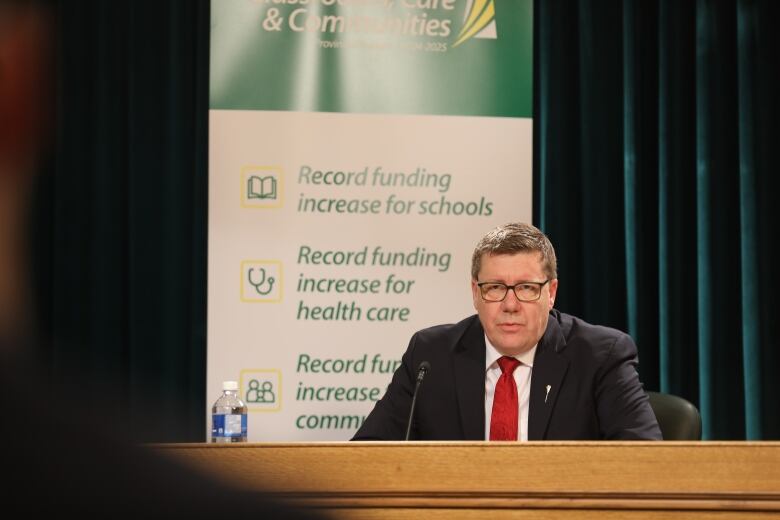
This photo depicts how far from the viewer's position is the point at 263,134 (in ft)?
12.6

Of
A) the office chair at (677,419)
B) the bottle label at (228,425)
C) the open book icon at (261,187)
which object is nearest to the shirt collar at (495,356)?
the office chair at (677,419)

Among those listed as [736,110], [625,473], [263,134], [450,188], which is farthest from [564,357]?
[736,110]

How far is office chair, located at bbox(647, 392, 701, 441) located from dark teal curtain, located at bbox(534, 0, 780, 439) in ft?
5.07

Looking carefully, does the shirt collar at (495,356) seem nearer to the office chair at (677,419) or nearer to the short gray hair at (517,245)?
the short gray hair at (517,245)

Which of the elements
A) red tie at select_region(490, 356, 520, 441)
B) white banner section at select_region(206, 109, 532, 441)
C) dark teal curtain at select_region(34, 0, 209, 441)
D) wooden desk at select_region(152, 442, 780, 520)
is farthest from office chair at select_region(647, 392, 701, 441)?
dark teal curtain at select_region(34, 0, 209, 441)

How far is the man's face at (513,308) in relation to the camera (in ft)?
8.53

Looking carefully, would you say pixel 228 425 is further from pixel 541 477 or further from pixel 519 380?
pixel 541 477

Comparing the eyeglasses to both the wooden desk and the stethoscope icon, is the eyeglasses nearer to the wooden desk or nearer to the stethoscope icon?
the wooden desk

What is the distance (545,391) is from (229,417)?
60.1 inches

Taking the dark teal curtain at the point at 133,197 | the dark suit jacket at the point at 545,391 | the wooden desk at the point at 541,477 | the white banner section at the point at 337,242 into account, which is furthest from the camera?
the dark teal curtain at the point at 133,197

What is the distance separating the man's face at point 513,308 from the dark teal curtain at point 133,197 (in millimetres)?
1875

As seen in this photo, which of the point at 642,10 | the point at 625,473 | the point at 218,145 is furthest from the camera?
the point at 642,10

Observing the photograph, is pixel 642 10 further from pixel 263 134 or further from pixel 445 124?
pixel 263 134

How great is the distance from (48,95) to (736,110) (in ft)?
14.6
